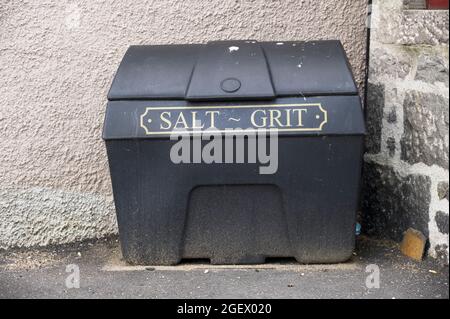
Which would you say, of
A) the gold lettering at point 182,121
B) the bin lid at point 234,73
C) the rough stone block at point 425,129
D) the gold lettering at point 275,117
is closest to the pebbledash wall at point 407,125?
the rough stone block at point 425,129

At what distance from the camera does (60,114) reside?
4301mm

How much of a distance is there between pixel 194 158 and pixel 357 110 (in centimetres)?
71

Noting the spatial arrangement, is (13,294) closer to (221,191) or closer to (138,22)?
(221,191)

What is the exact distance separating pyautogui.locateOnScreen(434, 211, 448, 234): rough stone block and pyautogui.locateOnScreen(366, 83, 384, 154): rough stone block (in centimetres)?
56

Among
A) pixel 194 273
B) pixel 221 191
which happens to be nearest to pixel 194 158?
pixel 221 191

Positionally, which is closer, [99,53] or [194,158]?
[194,158]

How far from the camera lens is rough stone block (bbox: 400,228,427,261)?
13.1ft

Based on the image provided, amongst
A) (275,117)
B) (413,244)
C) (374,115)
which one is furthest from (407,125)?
(275,117)

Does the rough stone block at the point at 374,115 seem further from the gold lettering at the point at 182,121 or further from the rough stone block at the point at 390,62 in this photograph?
the gold lettering at the point at 182,121

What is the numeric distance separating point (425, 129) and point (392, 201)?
486 millimetres

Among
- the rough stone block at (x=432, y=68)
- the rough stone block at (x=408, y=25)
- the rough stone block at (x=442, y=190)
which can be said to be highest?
the rough stone block at (x=408, y=25)

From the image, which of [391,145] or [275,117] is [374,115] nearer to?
[391,145]

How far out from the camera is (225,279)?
3812mm

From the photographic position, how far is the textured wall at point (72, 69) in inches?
167
